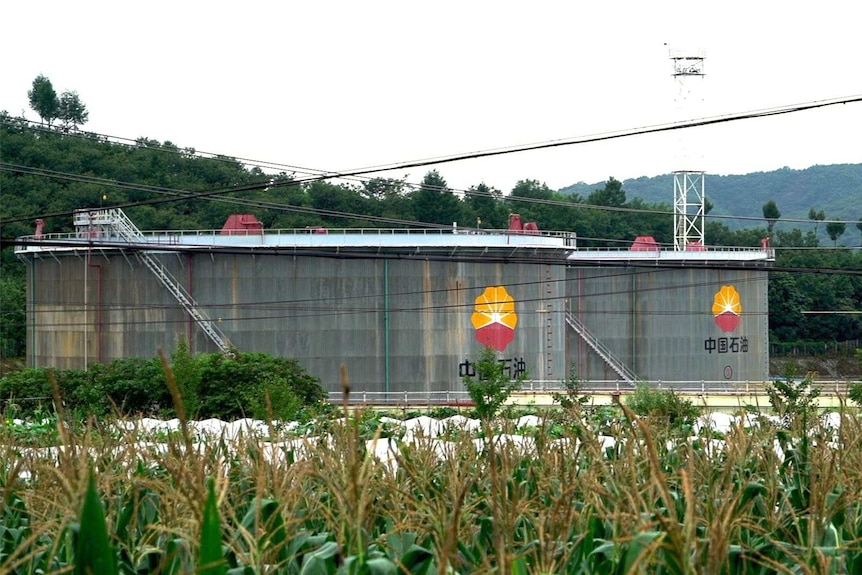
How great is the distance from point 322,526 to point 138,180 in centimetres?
7048

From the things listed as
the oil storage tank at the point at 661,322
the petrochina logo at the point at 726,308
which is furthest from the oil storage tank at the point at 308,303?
the petrochina logo at the point at 726,308

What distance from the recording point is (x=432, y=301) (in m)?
41.6

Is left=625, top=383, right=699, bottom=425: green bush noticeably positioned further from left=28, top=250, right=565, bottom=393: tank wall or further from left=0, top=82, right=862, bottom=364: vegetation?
left=0, top=82, right=862, bottom=364: vegetation

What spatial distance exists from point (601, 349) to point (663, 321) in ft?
10.8

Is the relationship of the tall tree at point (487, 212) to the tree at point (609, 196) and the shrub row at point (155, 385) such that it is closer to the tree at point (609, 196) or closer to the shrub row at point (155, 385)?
the tree at point (609, 196)

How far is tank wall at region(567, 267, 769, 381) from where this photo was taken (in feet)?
185

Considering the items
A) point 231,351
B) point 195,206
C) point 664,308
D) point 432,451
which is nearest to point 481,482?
point 432,451

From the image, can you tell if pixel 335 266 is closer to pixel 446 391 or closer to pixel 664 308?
pixel 446 391

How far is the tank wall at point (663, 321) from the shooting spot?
56.4 metres

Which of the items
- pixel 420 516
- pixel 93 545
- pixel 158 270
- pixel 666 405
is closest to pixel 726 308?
pixel 158 270

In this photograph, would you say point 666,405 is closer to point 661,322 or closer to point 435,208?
point 661,322

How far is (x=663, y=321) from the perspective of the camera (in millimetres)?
56781

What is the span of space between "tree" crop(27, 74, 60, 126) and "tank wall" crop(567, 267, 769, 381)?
2409 inches

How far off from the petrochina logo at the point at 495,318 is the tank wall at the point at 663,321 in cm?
1373
